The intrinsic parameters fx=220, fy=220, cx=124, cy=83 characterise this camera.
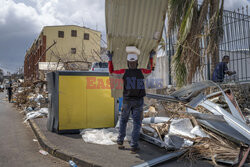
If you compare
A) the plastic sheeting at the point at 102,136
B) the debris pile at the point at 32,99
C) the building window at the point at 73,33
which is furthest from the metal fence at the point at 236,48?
the building window at the point at 73,33

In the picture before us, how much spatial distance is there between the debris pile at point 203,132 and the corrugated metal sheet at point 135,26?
116 centimetres

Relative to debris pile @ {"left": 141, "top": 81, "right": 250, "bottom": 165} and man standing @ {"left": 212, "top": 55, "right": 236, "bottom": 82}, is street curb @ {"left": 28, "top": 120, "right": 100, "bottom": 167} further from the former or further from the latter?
man standing @ {"left": 212, "top": 55, "right": 236, "bottom": 82}

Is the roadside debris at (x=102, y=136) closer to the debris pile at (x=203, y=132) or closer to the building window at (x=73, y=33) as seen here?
the debris pile at (x=203, y=132)

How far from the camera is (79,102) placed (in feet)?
17.5

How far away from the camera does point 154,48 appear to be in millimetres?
4965

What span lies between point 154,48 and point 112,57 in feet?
3.28

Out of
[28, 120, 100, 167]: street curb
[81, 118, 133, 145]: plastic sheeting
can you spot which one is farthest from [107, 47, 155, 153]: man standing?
[28, 120, 100, 167]: street curb

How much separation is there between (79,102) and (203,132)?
292 centimetres

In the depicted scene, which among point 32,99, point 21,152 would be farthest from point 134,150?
point 32,99

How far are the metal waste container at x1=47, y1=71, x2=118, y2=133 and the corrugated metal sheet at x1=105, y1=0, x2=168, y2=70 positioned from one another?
102 cm

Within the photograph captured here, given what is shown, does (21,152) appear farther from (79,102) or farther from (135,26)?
(135,26)

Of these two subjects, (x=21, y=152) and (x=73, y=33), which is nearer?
(x=21, y=152)

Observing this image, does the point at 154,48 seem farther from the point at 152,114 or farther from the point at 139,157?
the point at 139,157

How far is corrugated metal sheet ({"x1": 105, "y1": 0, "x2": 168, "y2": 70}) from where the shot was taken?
4547 mm
